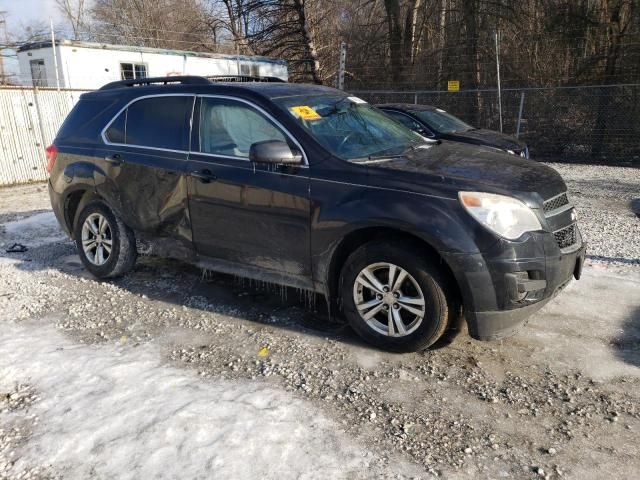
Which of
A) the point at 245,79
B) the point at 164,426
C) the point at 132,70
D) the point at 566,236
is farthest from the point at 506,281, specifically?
the point at 132,70

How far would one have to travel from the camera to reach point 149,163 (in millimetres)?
4965

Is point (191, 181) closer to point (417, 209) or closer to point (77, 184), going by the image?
point (77, 184)

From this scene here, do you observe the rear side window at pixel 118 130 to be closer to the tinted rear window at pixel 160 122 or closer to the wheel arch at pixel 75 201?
the tinted rear window at pixel 160 122

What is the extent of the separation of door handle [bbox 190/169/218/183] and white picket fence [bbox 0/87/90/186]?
10208 mm

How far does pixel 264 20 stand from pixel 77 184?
17.9 m

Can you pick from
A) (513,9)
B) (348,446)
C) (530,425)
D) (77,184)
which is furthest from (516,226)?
(513,9)

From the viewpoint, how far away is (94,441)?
296 centimetres

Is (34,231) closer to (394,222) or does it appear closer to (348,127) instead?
(348,127)

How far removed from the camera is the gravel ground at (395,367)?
112 inches

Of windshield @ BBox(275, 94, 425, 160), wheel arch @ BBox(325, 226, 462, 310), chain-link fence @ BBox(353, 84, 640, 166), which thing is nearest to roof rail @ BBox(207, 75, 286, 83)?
windshield @ BBox(275, 94, 425, 160)

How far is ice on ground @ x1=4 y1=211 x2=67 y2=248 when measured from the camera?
7.30m

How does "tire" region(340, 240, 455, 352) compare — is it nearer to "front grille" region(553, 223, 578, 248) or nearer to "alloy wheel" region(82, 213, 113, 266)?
"front grille" region(553, 223, 578, 248)

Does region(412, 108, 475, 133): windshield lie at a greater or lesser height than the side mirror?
lesser

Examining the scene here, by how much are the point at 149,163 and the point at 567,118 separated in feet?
42.5
